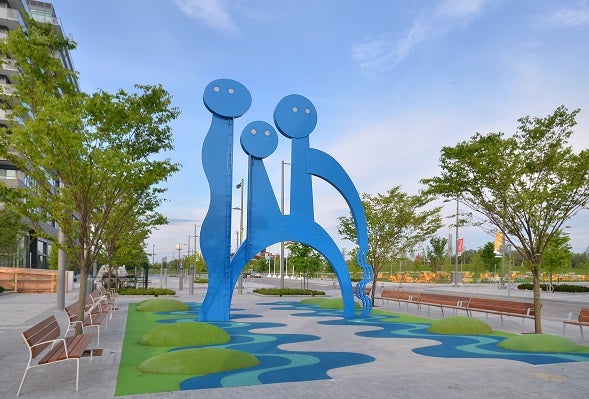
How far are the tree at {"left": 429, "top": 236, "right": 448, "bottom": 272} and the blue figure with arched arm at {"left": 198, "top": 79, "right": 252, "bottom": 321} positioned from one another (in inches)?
2460

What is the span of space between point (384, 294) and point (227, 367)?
50.4ft

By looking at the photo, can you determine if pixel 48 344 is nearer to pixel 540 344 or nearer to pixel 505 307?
pixel 540 344

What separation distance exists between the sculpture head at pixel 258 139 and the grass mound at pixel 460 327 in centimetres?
773

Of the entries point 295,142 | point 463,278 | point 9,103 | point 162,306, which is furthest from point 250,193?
point 463,278

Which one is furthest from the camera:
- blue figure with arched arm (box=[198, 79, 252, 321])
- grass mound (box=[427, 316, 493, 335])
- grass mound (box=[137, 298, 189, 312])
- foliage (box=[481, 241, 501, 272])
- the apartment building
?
foliage (box=[481, 241, 501, 272])

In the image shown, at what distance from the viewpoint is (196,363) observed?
27.8 feet

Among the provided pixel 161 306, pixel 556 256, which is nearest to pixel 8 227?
pixel 161 306

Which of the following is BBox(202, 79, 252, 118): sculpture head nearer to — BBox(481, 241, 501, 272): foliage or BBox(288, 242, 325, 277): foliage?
BBox(288, 242, 325, 277): foliage

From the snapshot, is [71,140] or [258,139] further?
[258,139]

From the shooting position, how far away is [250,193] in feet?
55.8

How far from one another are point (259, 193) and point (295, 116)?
9.87ft

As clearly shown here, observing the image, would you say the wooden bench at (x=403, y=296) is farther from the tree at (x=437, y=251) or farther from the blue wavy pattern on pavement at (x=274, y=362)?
the tree at (x=437, y=251)

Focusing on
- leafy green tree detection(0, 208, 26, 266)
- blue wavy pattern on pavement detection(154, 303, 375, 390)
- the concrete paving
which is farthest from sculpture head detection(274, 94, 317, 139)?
leafy green tree detection(0, 208, 26, 266)

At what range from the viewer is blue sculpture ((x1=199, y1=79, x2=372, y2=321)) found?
1608 centimetres
